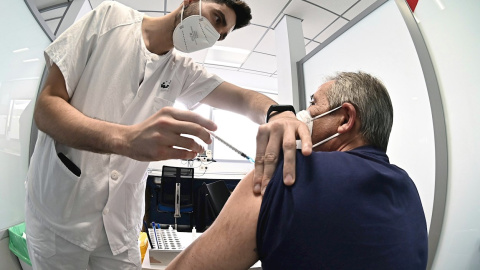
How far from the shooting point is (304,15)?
3033 mm

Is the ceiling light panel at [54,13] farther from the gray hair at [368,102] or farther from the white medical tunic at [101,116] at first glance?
the gray hair at [368,102]

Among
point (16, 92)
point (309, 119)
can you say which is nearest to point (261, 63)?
point (16, 92)

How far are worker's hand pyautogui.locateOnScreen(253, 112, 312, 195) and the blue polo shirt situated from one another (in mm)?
32

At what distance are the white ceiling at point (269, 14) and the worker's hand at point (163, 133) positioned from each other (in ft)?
8.79

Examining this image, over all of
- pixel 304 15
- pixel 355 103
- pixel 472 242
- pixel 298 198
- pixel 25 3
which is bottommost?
pixel 472 242

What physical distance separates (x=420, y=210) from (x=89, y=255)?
1051 millimetres

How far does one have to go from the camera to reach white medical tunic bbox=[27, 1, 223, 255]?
2.34 feet

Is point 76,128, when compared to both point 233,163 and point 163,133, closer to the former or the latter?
point 163,133

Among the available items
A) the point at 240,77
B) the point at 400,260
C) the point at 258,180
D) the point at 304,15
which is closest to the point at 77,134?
the point at 258,180

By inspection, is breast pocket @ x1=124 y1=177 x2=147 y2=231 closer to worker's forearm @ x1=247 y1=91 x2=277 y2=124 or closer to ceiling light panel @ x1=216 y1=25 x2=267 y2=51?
worker's forearm @ x1=247 y1=91 x2=277 y2=124

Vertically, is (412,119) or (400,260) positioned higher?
(412,119)

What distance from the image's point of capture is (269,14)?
9.96 feet

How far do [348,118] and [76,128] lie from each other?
2.63 feet

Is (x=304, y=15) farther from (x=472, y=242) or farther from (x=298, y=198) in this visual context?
(x=298, y=198)
